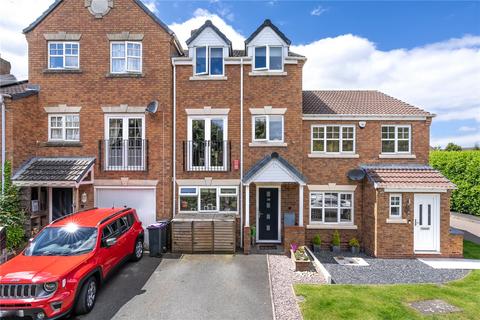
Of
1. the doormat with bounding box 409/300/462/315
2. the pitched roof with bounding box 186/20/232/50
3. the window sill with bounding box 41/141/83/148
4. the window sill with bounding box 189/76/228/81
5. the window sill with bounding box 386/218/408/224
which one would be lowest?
the doormat with bounding box 409/300/462/315

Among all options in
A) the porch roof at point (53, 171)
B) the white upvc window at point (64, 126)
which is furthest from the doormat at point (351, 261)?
the white upvc window at point (64, 126)

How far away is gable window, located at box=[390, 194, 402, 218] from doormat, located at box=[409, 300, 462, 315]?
428 cm

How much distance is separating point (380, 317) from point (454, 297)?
2918mm

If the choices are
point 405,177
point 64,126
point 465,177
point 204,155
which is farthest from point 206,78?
point 465,177

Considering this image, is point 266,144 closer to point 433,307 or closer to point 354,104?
point 354,104

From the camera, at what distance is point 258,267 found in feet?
32.2

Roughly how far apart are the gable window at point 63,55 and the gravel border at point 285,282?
12.2 metres

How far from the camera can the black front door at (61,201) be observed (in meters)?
12.5

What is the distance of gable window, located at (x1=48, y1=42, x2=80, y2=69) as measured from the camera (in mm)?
12328

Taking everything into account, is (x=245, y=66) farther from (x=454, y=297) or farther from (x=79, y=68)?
(x=454, y=297)

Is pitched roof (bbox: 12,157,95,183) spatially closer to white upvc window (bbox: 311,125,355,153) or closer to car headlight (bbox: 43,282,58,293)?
car headlight (bbox: 43,282,58,293)

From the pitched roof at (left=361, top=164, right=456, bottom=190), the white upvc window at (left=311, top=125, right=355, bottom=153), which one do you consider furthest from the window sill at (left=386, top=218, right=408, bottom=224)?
the white upvc window at (left=311, top=125, right=355, bottom=153)

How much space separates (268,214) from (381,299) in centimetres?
586

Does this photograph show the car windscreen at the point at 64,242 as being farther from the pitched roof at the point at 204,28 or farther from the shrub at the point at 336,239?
the shrub at the point at 336,239
